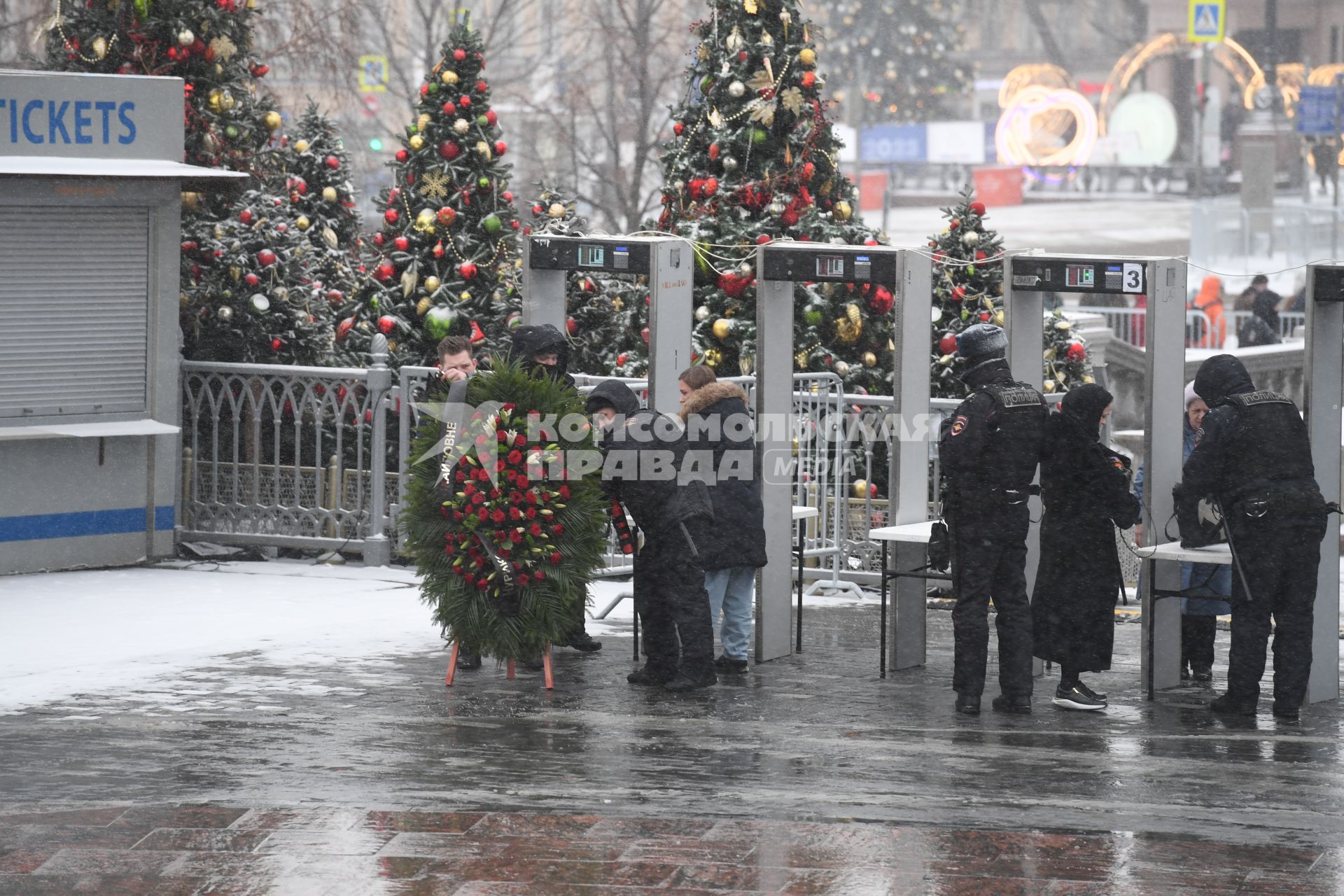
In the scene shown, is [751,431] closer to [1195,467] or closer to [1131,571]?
[1195,467]

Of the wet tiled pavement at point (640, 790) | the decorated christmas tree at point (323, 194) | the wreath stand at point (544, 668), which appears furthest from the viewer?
the decorated christmas tree at point (323, 194)

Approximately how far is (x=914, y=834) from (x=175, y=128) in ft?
28.3

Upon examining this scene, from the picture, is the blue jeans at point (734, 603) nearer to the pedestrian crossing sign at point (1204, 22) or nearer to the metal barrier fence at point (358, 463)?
the metal barrier fence at point (358, 463)

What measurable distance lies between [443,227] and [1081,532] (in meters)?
7.95

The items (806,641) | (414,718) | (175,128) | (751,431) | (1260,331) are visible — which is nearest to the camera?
(414,718)

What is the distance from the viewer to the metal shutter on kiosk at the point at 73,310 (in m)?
12.9

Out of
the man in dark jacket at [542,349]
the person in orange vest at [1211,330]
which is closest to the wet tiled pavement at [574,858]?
the man in dark jacket at [542,349]

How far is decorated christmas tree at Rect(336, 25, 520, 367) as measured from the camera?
628 inches

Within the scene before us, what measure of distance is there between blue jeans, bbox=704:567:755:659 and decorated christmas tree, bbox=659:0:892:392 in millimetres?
4315

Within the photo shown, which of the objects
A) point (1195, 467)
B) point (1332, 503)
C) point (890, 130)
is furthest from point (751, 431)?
point (890, 130)

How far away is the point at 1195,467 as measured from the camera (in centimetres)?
929

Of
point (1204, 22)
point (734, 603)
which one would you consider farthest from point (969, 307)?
point (1204, 22)

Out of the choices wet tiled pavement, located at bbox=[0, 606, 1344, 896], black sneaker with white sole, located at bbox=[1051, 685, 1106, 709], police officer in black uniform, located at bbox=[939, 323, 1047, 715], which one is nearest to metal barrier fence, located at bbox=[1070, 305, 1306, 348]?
wet tiled pavement, located at bbox=[0, 606, 1344, 896]

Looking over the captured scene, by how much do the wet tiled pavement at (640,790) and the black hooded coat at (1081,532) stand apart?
39 cm
